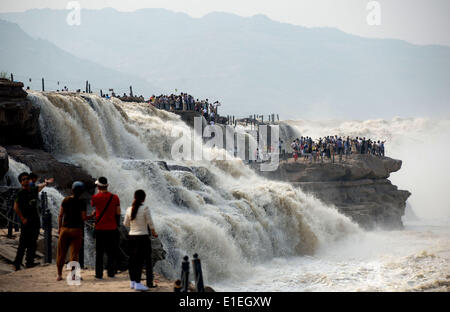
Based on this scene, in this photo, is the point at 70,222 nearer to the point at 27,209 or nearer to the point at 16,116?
the point at 27,209

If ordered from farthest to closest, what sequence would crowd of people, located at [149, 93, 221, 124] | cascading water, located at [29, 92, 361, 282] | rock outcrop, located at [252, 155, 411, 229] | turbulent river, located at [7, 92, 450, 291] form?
crowd of people, located at [149, 93, 221, 124] < rock outcrop, located at [252, 155, 411, 229] < cascading water, located at [29, 92, 361, 282] < turbulent river, located at [7, 92, 450, 291]

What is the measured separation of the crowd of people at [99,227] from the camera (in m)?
8.69

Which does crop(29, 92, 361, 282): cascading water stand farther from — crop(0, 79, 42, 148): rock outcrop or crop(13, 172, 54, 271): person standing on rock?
crop(13, 172, 54, 271): person standing on rock

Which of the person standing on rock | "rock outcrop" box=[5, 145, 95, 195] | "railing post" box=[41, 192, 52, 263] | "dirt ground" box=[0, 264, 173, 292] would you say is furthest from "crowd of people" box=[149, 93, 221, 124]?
"dirt ground" box=[0, 264, 173, 292]

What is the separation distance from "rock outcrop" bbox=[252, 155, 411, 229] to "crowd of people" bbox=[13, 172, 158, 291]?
2315 centimetres

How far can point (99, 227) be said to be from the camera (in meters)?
9.25

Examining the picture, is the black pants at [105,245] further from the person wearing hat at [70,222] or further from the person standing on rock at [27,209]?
the person standing on rock at [27,209]

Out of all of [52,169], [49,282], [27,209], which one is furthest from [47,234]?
[52,169]

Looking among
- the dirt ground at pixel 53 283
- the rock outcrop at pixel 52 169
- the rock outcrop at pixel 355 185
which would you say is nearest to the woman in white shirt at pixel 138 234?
the dirt ground at pixel 53 283

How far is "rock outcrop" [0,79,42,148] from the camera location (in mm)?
20281

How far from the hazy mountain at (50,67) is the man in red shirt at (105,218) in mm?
149184
